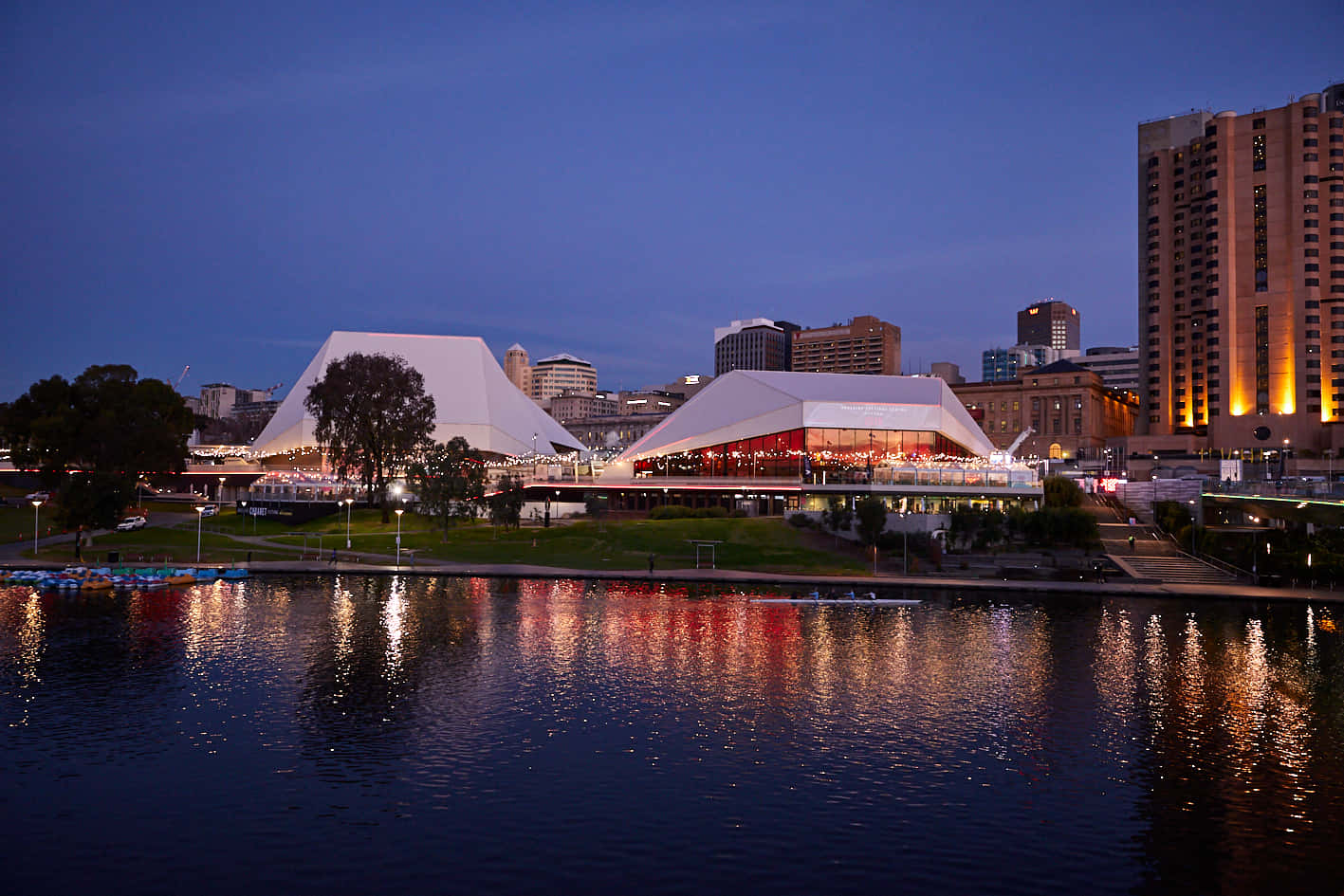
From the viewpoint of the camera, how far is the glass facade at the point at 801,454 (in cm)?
9200

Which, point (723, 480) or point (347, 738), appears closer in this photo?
point (347, 738)

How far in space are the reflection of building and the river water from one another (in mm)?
142219

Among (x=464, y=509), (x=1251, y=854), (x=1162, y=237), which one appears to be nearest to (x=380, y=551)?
(x=464, y=509)

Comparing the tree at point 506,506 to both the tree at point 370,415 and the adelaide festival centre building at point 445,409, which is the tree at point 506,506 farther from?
the adelaide festival centre building at point 445,409

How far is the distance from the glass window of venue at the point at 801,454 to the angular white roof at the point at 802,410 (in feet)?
2.56

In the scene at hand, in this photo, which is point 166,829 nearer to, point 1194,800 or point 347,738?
point 347,738

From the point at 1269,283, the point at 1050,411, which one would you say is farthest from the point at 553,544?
the point at 1050,411

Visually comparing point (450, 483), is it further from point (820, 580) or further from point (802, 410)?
point (802, 410)

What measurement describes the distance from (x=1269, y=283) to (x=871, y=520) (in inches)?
4366

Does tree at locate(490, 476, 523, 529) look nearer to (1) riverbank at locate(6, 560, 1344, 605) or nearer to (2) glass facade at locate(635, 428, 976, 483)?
(1) riverbank at locate(6, 560, 1344, 605)

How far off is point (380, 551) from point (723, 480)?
3226cm

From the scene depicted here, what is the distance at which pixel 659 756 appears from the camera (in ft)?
85.0

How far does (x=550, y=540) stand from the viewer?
72312mm

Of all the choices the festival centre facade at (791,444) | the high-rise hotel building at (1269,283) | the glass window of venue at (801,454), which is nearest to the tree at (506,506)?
the festival centre facade at (791,444)
